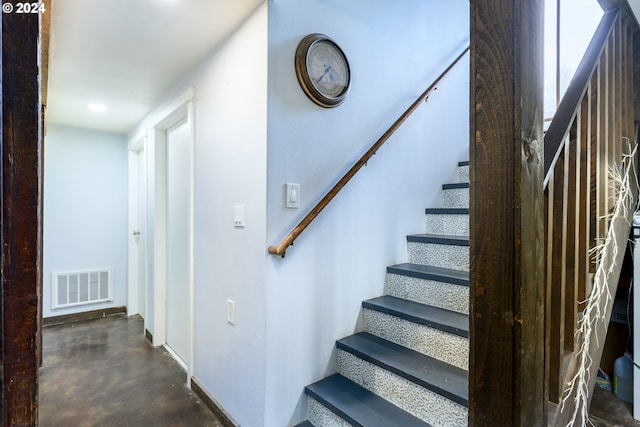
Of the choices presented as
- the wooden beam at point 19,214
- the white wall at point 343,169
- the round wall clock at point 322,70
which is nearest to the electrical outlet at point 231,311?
the white wall at point 343,169

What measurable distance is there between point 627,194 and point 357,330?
157 cm

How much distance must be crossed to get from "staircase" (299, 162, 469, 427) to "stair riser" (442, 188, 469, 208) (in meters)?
0.32

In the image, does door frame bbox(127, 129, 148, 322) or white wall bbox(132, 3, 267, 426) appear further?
door frame bbox(127, 129, 148, 322)

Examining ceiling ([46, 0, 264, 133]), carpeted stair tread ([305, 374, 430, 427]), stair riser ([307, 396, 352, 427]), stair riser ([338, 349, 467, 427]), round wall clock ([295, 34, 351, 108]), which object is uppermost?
ceiling ([46, 0, 264, 133])

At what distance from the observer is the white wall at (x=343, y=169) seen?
1.65 m

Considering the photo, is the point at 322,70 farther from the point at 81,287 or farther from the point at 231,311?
the point at 81,287

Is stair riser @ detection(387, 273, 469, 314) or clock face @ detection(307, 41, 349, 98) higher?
clock face @ detection(307, 41, 349, 98)

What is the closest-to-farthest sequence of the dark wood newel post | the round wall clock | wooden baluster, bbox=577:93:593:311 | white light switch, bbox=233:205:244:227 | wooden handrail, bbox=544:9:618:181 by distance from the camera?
the dark wood newel post
wooden handrail, bbox=544:9:618:181
wooden baluster, bbox=577:93:593:311
the round wall clock
white light switch, bbox=233:205:244:227

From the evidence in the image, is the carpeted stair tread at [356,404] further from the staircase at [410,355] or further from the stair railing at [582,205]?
the stair railing at [582,205]

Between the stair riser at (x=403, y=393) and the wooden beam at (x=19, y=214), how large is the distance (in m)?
1.40

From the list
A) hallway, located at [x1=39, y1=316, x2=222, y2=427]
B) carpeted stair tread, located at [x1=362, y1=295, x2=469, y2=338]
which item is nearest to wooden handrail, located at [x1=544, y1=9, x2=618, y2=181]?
carpeted stair tread, located at [x1=362, y1=295, x2=469, y2=338]

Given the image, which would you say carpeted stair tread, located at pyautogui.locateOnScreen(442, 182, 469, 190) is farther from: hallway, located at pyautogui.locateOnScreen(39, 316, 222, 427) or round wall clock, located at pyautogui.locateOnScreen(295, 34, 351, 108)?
hallway, located at pyautogui.locateOnScreen(39, 316, 222, 427)

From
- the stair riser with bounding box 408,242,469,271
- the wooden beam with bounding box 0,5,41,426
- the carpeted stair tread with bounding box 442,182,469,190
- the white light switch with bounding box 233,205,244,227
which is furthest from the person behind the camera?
the carpeted stair tread with bounding box 442,182,469,190

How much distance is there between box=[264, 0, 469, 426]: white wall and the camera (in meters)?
1.65
